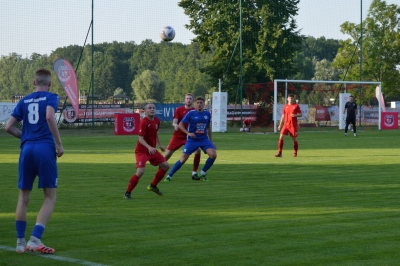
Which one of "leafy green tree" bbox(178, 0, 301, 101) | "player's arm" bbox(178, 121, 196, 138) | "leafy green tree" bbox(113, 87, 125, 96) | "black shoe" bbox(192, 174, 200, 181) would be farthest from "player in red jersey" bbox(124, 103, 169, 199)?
"leafy green tree" bbox(113, 87, 125, 96)

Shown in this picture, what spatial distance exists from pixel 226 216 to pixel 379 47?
5442 centimetres

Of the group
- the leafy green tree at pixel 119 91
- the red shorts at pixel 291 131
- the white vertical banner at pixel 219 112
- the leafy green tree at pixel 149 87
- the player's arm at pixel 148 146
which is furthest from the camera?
the leafy green tree at pixel 149 87

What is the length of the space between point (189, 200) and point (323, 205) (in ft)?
7.73

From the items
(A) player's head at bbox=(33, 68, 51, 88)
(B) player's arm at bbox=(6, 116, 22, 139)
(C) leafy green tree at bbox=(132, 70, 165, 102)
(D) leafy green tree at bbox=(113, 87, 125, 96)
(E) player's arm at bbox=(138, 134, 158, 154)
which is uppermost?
(C) leafy green tree at bbox=(132, 70, 165, 102)

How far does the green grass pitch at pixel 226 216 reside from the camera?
25.3ft

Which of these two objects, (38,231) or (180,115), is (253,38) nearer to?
(180,115)

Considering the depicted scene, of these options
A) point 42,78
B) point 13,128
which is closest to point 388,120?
point 13,128

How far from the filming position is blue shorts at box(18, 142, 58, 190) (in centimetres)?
775

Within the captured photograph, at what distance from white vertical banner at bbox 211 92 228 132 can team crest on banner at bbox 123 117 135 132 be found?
16.5 feet

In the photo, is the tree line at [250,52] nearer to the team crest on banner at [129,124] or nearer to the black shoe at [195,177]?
the team crest on banner at [129,124]

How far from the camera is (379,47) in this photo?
6203cm

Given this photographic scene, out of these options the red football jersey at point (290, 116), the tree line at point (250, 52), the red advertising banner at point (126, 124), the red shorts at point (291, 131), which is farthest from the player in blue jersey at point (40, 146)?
the tree line at point (250, 52)

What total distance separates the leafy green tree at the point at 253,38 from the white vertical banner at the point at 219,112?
37.3 feet

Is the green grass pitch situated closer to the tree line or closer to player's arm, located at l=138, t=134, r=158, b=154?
player's arm, located at l=138, t=134, r=158, b=154
